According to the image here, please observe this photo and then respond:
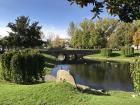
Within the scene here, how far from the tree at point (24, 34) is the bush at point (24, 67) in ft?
253

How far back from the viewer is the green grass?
42.9 ft

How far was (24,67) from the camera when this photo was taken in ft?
79.6

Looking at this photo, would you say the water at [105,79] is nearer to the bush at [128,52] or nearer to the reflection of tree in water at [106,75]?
the reflection of tree in water at [106,75]

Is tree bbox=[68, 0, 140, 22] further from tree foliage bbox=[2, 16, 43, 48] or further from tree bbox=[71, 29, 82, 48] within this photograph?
tree bbox=[71, 29, 82, 48]

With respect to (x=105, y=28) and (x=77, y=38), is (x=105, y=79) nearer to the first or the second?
(x=105, y=28)

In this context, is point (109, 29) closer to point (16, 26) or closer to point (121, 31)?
point (121, 31)

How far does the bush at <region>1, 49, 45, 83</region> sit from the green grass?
874 cm

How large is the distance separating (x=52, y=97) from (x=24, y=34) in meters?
90.7

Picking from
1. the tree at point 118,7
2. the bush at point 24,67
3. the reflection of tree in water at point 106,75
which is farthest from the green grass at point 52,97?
the reflection of tree in water at point 106,75

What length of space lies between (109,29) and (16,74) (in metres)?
119

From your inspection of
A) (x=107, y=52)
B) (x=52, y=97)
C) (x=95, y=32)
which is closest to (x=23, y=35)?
(x=107, y=52)

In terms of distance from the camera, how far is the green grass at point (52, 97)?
13.1m

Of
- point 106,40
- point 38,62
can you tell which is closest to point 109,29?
point 106,40

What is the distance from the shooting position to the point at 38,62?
24781 mm
